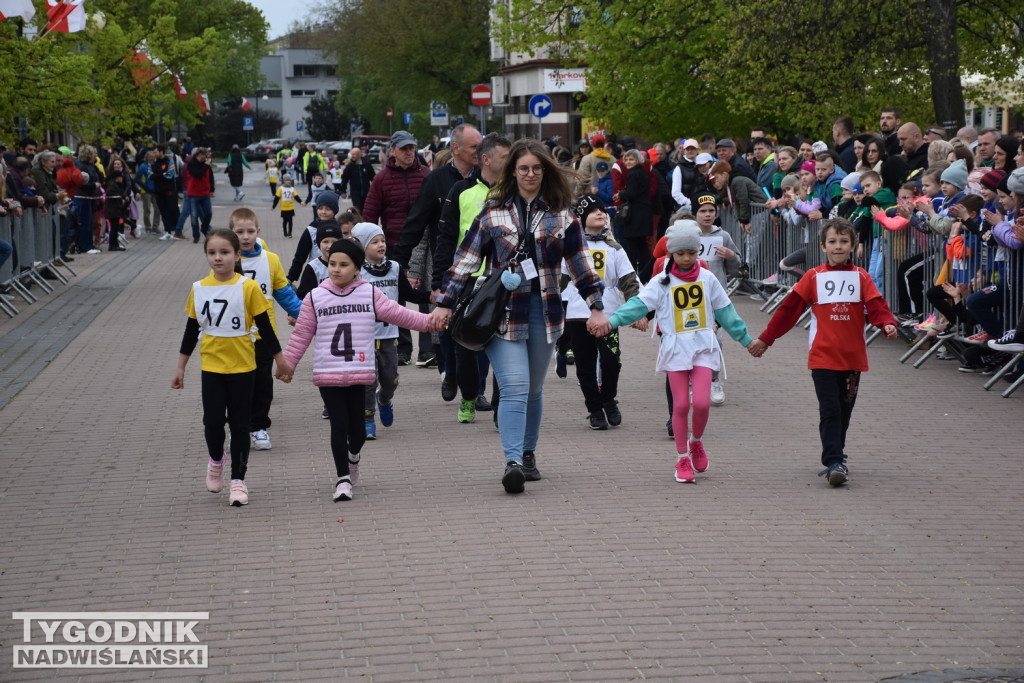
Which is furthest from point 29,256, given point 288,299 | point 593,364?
point 593,364

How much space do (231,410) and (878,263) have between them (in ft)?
27.7

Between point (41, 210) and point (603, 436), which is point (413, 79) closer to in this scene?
point (41, 210)

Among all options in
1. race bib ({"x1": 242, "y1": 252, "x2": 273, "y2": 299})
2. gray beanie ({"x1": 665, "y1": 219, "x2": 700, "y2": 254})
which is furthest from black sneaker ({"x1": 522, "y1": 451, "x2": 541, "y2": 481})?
race bib ({"x1": 242, "y1": 252, "x2": 273, "y2": 299})

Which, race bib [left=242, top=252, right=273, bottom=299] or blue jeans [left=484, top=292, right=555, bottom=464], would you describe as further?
race bib [left=242, top=252, right=273, bottom=299]

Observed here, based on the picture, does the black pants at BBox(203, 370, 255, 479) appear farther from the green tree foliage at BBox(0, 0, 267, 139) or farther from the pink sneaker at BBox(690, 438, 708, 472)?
the green tree foliage at BBox(0, 0, 267, 139)

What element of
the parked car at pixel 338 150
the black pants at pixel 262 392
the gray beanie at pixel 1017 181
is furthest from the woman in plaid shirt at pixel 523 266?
the parked car at pixel 338 150

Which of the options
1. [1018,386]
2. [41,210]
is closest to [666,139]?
[41,210]

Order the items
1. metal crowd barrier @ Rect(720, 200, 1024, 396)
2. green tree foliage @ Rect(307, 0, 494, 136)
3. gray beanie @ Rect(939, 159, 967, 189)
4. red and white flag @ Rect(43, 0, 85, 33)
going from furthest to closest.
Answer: green tree foliage @ Rect(307, 0, 494, 136), red and white flag @ Rect(43, 0, 85, 33), gray beanie @ Rect(939, 159, 967, 189), metal crowd barrier @ Rect(720, 200, 1024, 396)

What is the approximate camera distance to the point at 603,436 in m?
9.34

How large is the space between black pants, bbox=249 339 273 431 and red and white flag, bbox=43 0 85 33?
44.7 ft

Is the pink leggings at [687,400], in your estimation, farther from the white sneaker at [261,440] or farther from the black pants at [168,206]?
the black pants at [168,206]

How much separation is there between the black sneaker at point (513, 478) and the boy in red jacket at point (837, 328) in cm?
155

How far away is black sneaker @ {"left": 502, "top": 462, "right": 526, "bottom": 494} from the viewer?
742 cm

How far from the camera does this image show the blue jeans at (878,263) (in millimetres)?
13875
